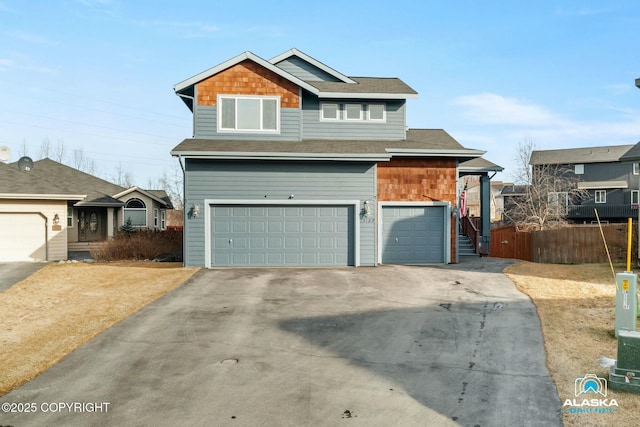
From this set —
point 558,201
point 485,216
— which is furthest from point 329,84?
point 558,201

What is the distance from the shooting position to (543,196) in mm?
40188

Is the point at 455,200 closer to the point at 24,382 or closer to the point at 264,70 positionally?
the point at 264,70

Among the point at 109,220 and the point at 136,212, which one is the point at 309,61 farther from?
Result: the point at 136,212

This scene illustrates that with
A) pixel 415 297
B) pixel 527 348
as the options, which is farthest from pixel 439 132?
pixel 527 348

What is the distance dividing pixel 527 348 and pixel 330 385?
3957 millimetres

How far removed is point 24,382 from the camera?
717cm

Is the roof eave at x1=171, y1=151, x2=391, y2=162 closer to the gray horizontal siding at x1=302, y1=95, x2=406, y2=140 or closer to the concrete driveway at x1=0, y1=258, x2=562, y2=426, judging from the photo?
the gray horizontal siding at x1=302, y1=95, x2=406, y2=140

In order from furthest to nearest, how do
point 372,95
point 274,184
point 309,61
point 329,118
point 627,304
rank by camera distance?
point 309,61 < point 329,118 < point 372,95 < point 274,184 < point 627,304

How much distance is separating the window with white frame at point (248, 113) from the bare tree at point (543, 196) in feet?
73.3

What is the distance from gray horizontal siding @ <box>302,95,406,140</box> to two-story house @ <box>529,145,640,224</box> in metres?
29.1

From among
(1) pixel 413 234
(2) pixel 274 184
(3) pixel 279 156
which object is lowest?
(1) pixel 413 234

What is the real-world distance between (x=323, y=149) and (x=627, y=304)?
36.2 feet

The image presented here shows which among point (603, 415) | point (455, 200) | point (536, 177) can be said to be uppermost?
point (536, 177)

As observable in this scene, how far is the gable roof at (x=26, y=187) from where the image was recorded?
2041 cm
